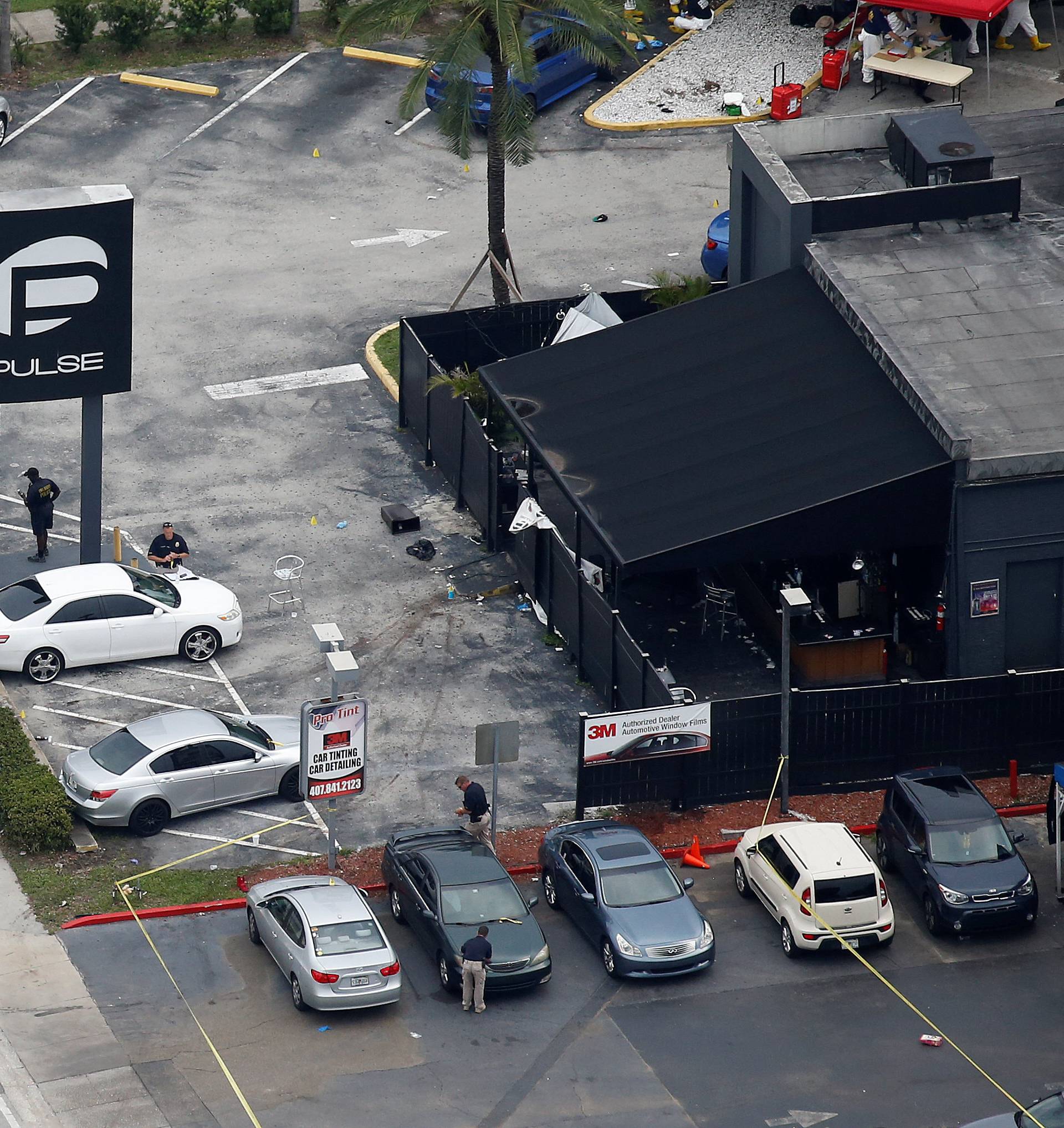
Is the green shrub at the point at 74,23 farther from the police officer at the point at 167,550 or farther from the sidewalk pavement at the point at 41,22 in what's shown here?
the police officer at the point at 167,550

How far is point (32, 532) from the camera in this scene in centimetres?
3775

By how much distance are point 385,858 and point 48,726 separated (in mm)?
6814

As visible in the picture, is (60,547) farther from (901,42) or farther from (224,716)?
(901,42)

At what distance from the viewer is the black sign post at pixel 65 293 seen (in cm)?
3306

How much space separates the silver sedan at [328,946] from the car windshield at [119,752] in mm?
3629

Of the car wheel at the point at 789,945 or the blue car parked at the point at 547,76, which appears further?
the blue car parked at the point at 547,76

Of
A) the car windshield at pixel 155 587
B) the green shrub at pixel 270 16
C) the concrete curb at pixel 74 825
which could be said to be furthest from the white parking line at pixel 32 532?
the green shrub at pixel 270 16

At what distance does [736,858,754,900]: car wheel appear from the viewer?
2902 cm

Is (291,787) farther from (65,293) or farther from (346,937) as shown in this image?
(65,293)

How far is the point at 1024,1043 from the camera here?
1032 inches

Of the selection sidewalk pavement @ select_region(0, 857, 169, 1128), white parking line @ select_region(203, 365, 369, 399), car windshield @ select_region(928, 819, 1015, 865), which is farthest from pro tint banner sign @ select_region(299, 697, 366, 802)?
white parking line @ select_region(203, 365, 369, 399)

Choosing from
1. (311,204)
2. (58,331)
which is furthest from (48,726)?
(311,204)

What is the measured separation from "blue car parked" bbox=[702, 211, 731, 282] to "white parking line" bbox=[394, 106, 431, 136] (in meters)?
11.7

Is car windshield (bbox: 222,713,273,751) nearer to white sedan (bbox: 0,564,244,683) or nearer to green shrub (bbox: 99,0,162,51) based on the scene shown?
white sedan (bbox: 0,564,244,683)
